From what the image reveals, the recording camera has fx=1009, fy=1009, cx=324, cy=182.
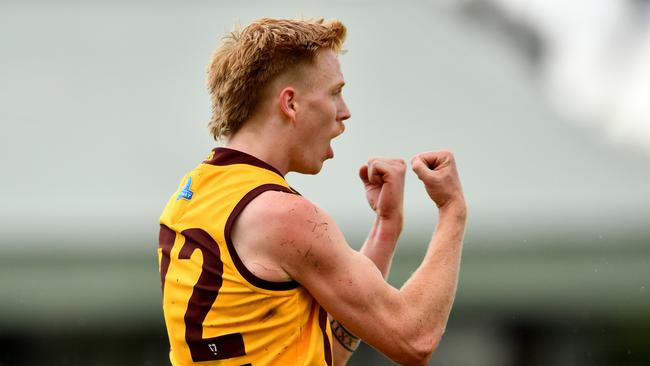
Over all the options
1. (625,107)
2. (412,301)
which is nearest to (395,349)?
(412,301)

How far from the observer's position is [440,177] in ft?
11.8

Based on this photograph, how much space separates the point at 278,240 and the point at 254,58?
2.20 feet

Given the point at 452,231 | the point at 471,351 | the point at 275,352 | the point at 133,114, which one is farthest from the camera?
the point at 133,114

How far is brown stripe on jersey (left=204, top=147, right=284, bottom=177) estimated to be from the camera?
11.2 feet

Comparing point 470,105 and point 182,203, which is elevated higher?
point 182,203

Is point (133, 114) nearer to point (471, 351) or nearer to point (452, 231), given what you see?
point (471, 351)

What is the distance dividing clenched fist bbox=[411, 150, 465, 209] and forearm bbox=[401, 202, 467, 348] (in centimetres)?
10

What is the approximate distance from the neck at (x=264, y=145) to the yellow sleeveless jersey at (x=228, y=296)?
54mm

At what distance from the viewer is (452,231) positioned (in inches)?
139

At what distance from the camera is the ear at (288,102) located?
3.49m

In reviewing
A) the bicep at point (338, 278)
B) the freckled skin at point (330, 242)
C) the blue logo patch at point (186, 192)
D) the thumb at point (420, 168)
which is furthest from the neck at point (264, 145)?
the thumb at point (420, 168)

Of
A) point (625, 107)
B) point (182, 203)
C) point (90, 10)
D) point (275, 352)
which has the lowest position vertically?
point (90, 10)

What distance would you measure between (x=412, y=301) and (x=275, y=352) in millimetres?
479

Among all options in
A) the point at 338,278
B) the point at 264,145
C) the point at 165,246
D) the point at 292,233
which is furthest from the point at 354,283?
the point at 165,246
